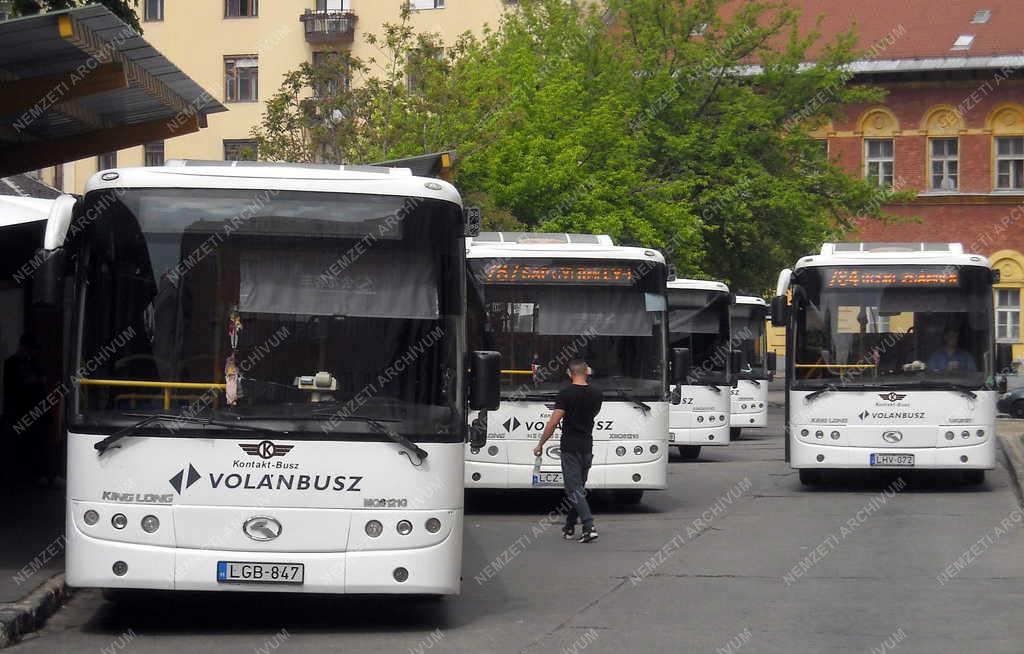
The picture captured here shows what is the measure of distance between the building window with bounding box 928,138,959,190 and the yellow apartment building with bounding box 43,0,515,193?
17.3 metres

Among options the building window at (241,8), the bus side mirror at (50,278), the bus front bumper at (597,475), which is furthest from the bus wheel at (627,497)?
the building window at (241,8)

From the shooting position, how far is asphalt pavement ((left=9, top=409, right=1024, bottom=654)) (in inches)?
373

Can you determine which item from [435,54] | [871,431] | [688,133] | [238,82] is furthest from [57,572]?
[238,82]

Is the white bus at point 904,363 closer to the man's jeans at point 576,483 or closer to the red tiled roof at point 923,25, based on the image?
the man's jeans at point 576,483

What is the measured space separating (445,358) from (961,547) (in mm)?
6458

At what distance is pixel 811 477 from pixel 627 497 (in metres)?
3.55

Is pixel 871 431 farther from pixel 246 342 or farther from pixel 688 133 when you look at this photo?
pixel 688 133

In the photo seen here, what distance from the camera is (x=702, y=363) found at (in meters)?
27.7

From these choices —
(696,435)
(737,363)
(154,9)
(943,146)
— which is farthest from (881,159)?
(696,435)

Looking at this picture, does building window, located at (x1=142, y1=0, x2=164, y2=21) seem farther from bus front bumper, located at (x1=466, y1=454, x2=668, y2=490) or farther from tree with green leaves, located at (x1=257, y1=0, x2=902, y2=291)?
bus front bumper, located at (x1=466, y1=454, x2=668, y2=490)

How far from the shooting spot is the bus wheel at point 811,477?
21.2 metres

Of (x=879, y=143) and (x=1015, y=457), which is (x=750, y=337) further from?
(x=879, y=143)

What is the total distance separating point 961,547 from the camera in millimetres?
14195

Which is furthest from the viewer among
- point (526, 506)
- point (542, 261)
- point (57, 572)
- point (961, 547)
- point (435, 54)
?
point (435, 54)
